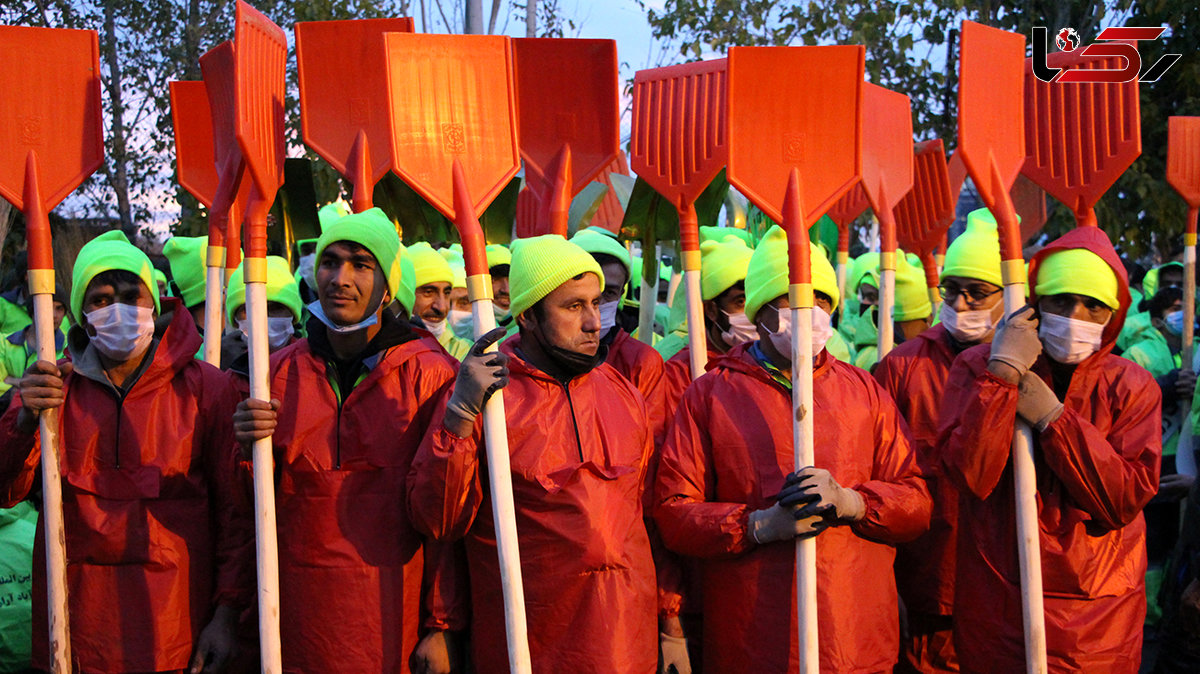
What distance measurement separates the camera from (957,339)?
182 inches

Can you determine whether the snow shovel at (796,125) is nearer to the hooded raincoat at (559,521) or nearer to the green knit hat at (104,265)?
the hooded raincoat at (559,521)

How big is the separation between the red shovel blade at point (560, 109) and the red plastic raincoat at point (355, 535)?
1.22 meters

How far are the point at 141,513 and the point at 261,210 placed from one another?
1.08 meters

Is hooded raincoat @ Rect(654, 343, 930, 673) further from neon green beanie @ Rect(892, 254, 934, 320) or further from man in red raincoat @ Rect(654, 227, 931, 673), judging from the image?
neon green beanie @ Rect(892, 254, 934, 320)

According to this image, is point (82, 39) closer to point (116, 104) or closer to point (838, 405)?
point (838, 405)

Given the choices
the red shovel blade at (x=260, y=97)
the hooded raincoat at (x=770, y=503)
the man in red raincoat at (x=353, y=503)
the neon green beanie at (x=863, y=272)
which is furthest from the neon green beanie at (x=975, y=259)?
the neon green beanie at (x=863, y=272)

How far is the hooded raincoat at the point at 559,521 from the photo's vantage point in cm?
333

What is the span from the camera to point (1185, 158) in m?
6.00

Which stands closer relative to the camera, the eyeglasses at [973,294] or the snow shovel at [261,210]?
the snow shovel at [261,210]

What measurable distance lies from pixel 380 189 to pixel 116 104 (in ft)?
26.9

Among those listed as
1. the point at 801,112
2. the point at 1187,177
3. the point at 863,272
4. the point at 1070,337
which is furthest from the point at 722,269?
the point at 863,272

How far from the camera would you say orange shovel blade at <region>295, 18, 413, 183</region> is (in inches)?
194

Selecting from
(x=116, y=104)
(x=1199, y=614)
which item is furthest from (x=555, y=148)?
(x=116, y=104)

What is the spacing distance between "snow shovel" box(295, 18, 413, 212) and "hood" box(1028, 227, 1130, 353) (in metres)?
2.71
